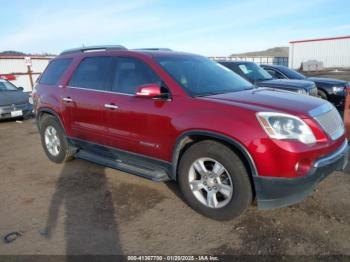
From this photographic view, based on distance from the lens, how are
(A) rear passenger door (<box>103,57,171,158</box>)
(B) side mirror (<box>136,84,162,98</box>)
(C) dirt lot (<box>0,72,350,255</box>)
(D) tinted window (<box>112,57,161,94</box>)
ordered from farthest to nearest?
1. (D) tinted window (<box>112,57,161,94</box>)
2. (A) rear passenger door (<box>103,57,171,158</box>)
3. (B) side mirror (<box>136,84,162,98</box>)
4. (C) dirt lot (<box>0,72,350,255</box>)

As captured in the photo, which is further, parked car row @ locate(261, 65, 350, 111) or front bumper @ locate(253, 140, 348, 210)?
parked car row @ locate(261, 65, 350, 111)

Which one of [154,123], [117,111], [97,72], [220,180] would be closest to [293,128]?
[220,180]

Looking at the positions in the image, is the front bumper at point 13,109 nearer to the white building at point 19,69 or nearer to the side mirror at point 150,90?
the side mirror at point 150,90

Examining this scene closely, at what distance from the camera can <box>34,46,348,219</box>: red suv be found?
10.7ft

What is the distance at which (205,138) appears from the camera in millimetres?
3711

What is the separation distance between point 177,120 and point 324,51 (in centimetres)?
4733

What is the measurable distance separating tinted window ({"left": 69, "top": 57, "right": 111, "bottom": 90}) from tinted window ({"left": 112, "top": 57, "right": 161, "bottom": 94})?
0.24m

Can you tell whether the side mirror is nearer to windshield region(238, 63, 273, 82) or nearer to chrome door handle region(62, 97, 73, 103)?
chrome door handle region(62, 97, 73, 103)

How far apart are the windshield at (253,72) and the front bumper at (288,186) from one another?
19.2ft

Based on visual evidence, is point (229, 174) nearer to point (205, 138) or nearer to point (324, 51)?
point (205, 138)

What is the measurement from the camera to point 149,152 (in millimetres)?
4227

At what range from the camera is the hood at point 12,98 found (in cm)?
1073

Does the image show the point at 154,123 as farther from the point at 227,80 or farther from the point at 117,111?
the point at 227,80

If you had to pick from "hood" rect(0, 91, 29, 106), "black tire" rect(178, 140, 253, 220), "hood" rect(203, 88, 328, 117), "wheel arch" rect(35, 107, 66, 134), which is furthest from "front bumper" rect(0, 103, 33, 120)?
"hood" rect(203, 88, 328, 117)
